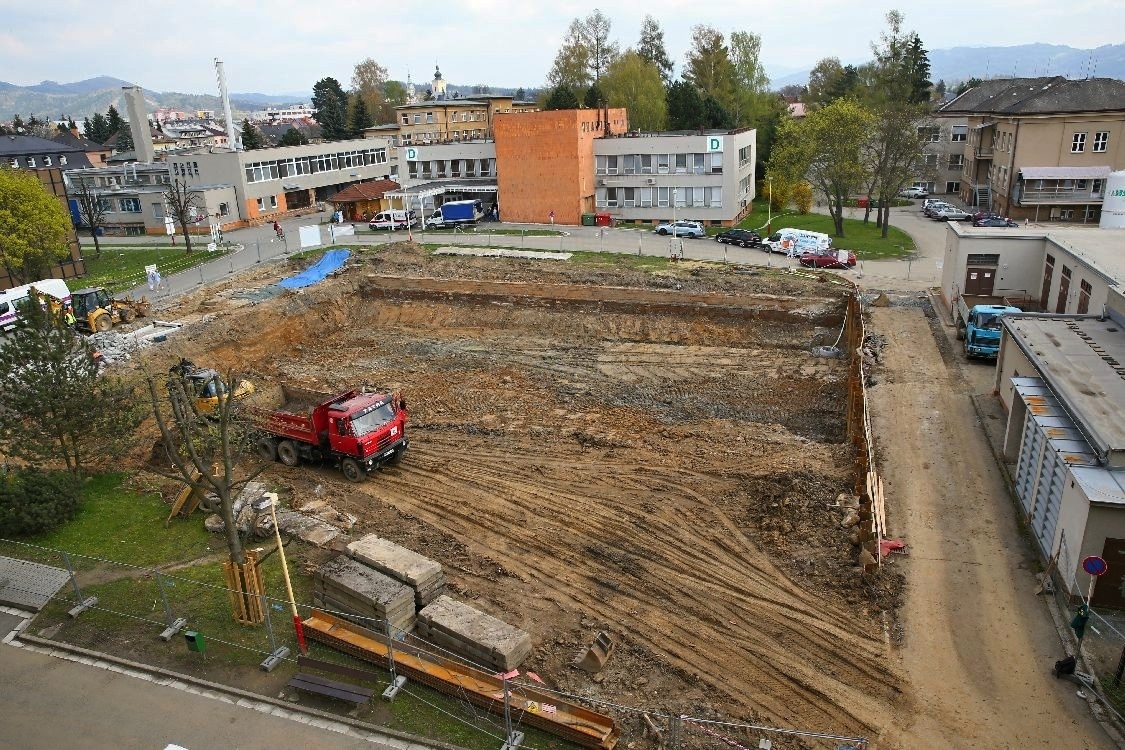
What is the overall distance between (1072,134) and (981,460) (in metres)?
41.2

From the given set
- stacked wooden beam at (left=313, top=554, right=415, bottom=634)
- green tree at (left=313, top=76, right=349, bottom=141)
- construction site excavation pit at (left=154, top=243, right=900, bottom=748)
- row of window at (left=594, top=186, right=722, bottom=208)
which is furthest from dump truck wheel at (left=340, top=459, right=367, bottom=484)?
green tree at (left=313, top=76, right=349, bottom=141)

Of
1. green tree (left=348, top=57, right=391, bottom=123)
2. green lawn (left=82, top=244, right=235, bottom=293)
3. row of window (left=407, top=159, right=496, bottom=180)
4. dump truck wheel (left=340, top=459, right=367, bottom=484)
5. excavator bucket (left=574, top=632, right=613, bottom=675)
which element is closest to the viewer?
excavator bucket (left=574, top=632, right=613, bottom=675)

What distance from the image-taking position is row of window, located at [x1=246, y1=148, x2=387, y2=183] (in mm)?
57438

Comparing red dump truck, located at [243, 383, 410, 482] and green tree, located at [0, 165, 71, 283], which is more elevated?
green tree, located at [0, 165, 71, 283]

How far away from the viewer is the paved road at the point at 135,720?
10.7 meters

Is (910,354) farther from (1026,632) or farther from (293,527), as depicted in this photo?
(293,527)

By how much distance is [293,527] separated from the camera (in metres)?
16.4

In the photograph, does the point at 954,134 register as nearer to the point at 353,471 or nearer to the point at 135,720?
Result: the point at 353,471

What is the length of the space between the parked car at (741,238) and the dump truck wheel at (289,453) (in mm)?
31159

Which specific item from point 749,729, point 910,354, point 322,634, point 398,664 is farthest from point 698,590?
point 910,354

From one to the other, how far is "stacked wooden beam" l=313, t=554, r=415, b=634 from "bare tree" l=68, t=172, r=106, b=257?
4235 centimetres

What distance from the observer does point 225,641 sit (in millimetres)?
12656

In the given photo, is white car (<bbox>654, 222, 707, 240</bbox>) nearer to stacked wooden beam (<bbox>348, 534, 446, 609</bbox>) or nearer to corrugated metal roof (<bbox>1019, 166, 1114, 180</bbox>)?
corrugated metal roof (<bbox>1019, 166, 1114, 180</bbox>)

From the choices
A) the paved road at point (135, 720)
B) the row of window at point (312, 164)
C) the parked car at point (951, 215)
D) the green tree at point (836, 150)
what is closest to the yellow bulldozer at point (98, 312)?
the paved road at point (135, 720)
